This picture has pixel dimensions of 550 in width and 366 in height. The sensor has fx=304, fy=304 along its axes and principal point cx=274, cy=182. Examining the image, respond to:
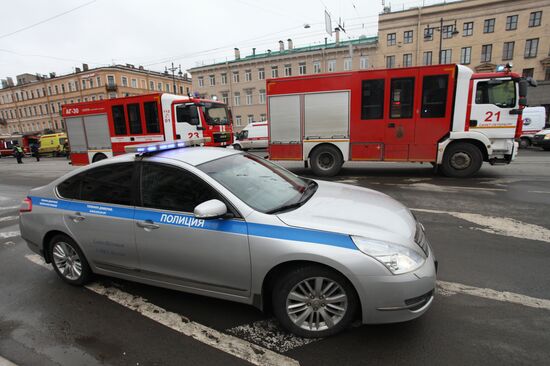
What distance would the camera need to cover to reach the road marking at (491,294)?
2.85m

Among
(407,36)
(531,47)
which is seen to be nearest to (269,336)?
(407,36)

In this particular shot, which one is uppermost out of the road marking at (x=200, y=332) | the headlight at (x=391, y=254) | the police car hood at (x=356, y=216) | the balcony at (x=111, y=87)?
the balcony at (x=111, y=87)

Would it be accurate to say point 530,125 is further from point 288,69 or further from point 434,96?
point 288,69

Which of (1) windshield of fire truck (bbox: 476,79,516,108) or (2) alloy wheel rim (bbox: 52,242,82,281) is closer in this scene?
(2) alloy wheel rim (bbox: 52,242,82,281)

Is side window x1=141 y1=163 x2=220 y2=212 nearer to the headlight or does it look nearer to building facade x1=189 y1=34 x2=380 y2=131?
the headlight

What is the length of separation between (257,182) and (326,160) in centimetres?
734

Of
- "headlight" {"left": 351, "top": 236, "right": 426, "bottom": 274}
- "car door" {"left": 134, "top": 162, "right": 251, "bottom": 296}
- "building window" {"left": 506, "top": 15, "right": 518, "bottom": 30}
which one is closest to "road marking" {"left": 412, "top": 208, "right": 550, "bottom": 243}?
"headlight" {"left": 351, "top": 236, "right": 426, "bottom": 274}

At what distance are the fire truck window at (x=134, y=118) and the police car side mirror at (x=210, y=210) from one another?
38.3 ft

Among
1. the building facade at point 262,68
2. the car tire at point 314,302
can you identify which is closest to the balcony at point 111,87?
the building facade at point 262,68

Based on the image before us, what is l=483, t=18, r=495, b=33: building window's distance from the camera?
3821 centimetres

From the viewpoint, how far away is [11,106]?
7519cm

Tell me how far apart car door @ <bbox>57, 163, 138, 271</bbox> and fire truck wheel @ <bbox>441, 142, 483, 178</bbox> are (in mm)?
8840

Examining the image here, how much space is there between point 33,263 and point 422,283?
506 centimetres

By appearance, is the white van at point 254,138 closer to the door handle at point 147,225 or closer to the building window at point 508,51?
the door handle at point 147,225
